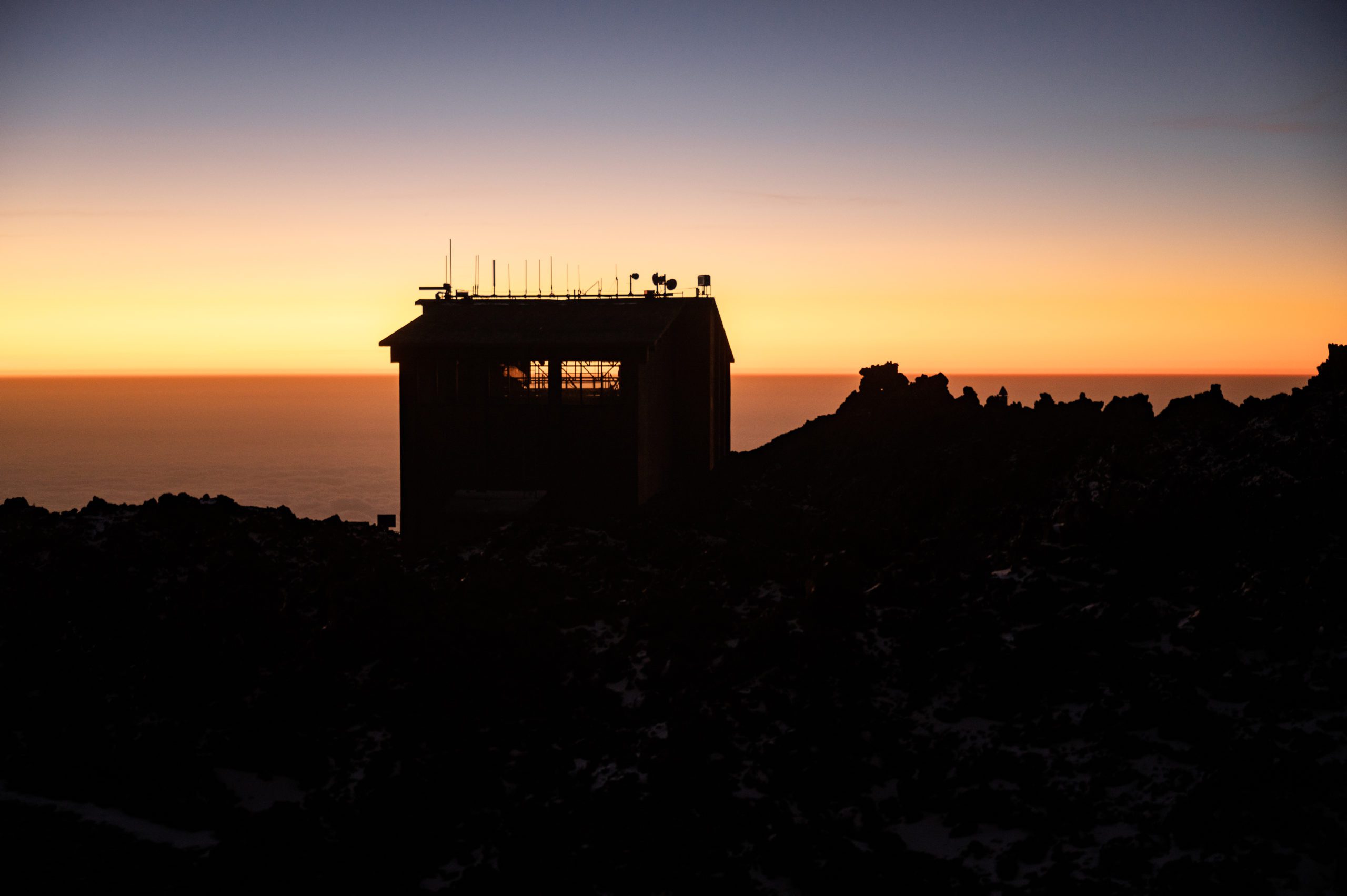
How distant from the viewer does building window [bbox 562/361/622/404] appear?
35.7m

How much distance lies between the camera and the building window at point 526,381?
117 ft

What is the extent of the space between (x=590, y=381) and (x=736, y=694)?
18074mm

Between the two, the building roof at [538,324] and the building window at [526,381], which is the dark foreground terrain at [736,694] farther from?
the building roof at [538,324]

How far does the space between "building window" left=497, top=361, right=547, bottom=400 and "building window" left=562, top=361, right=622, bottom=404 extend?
0.83 meters

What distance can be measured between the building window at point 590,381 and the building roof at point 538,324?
1032 mm

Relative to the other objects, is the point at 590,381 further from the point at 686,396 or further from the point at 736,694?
the point at 736,694

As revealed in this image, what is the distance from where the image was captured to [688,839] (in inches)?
643

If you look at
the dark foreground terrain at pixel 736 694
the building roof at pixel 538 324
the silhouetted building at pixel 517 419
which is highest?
the building roof at pixel 538 324

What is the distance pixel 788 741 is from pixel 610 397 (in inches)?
770

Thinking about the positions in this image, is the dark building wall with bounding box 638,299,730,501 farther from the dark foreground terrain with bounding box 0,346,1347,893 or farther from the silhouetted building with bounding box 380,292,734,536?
the dark foreground terrain with bounding box 0,346,1347,893

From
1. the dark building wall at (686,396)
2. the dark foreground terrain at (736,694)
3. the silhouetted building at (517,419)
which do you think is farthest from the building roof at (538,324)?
the dark foreground terrain at (736,694)

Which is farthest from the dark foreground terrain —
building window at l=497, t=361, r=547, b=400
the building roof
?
the building roof

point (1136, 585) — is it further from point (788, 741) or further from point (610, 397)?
point (610, 397)

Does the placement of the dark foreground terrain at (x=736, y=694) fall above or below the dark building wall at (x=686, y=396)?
below
